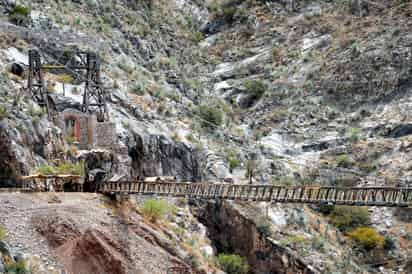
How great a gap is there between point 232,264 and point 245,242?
3879 mm

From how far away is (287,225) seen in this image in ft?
144

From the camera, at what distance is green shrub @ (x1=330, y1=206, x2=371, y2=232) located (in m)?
48.8

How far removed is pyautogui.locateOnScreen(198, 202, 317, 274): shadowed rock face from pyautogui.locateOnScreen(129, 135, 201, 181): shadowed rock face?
10.6 feet

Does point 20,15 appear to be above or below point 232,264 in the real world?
above

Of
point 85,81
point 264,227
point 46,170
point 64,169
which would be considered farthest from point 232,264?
point 85,81

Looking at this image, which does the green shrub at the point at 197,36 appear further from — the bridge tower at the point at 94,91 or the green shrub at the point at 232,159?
the bridge tower at the point at 94,91

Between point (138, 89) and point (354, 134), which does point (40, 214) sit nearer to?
point (138, 89)

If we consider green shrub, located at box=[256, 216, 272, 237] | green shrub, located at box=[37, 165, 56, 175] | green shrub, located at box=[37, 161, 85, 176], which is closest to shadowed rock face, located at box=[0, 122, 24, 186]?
green shrub, located at box=[37, 165, 56, 175]

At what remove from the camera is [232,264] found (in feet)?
125

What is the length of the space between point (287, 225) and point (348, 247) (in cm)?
628

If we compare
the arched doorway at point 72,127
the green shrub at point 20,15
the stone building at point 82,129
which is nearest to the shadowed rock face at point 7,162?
the stone building at point 82,129

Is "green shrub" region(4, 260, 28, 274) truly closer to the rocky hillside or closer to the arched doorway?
the rocky hillside

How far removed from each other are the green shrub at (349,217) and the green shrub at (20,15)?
85.2ft

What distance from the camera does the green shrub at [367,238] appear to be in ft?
154
